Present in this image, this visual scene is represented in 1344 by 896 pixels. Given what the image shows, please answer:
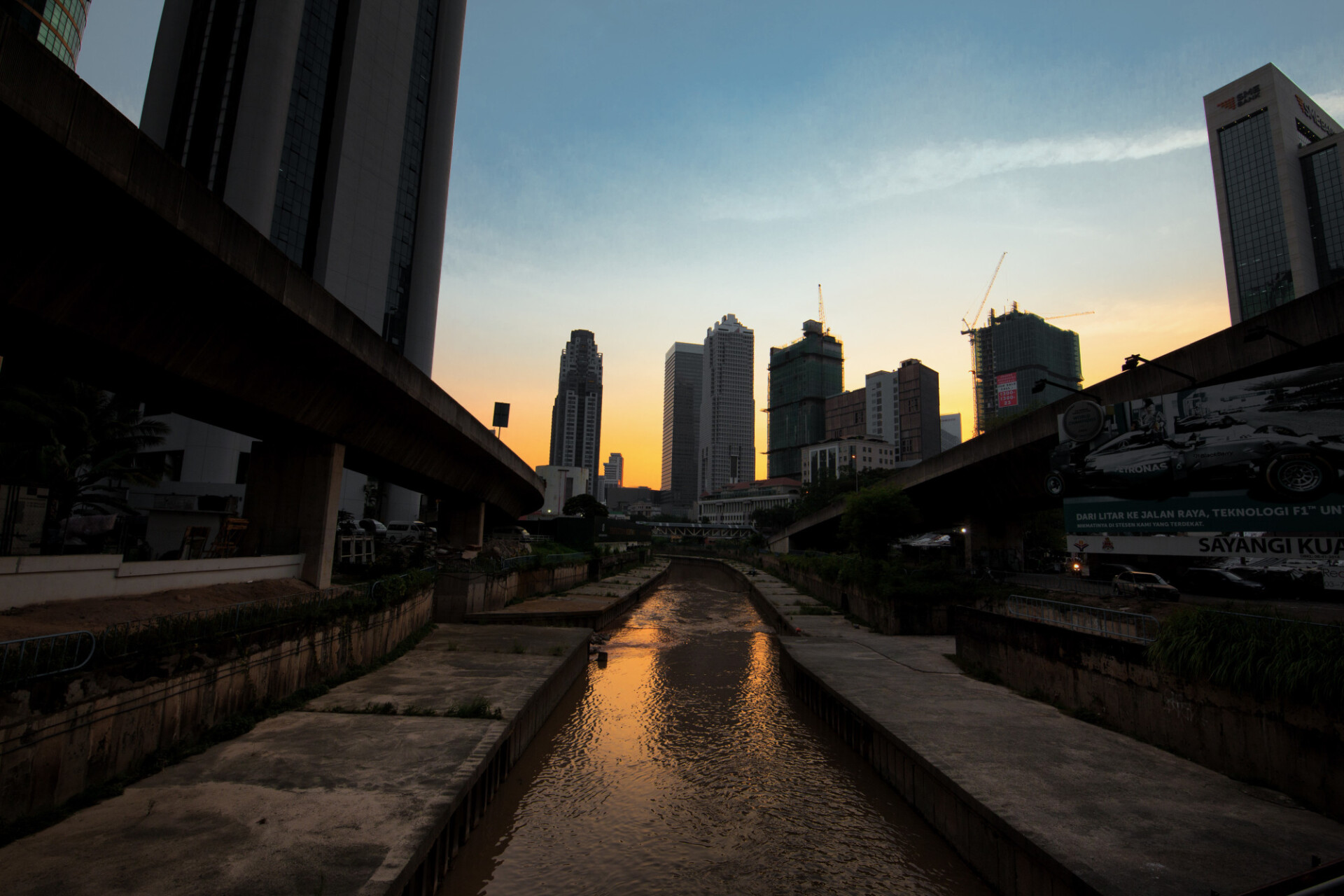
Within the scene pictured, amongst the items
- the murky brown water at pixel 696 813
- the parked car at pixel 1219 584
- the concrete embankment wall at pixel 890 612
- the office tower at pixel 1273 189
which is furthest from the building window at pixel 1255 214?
the murky brown water at pixel 696 813

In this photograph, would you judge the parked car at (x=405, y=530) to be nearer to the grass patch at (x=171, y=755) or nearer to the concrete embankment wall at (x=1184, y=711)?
the grass patch at (x=171, y=755)

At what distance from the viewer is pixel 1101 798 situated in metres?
8.34

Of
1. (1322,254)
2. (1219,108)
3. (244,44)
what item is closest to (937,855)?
(244,44)

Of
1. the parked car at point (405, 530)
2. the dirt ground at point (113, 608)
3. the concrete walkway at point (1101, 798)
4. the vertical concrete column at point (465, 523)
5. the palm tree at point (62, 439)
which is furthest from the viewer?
the parked car at point (405, 530)

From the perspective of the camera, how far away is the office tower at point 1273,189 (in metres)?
107

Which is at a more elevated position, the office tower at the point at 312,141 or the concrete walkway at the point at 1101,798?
the office tower at the point at 312,141

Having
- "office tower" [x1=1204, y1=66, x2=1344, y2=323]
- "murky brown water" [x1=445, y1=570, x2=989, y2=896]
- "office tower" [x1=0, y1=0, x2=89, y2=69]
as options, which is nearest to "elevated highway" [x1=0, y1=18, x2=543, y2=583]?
"murky brown water" [x1=445, y1=570, x2=989, y2=896]

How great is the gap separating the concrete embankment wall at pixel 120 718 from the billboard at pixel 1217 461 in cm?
1782

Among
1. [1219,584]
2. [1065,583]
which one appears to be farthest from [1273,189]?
[1065,583]

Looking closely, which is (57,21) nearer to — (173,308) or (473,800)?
(173,308)

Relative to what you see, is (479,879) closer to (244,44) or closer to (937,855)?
(937,855)

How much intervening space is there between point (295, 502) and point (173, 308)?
329 inches

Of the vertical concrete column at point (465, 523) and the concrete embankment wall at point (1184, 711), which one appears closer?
the concrete embankment wall at point (1184, 711)

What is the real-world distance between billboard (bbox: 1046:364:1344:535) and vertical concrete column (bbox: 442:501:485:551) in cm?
3131
